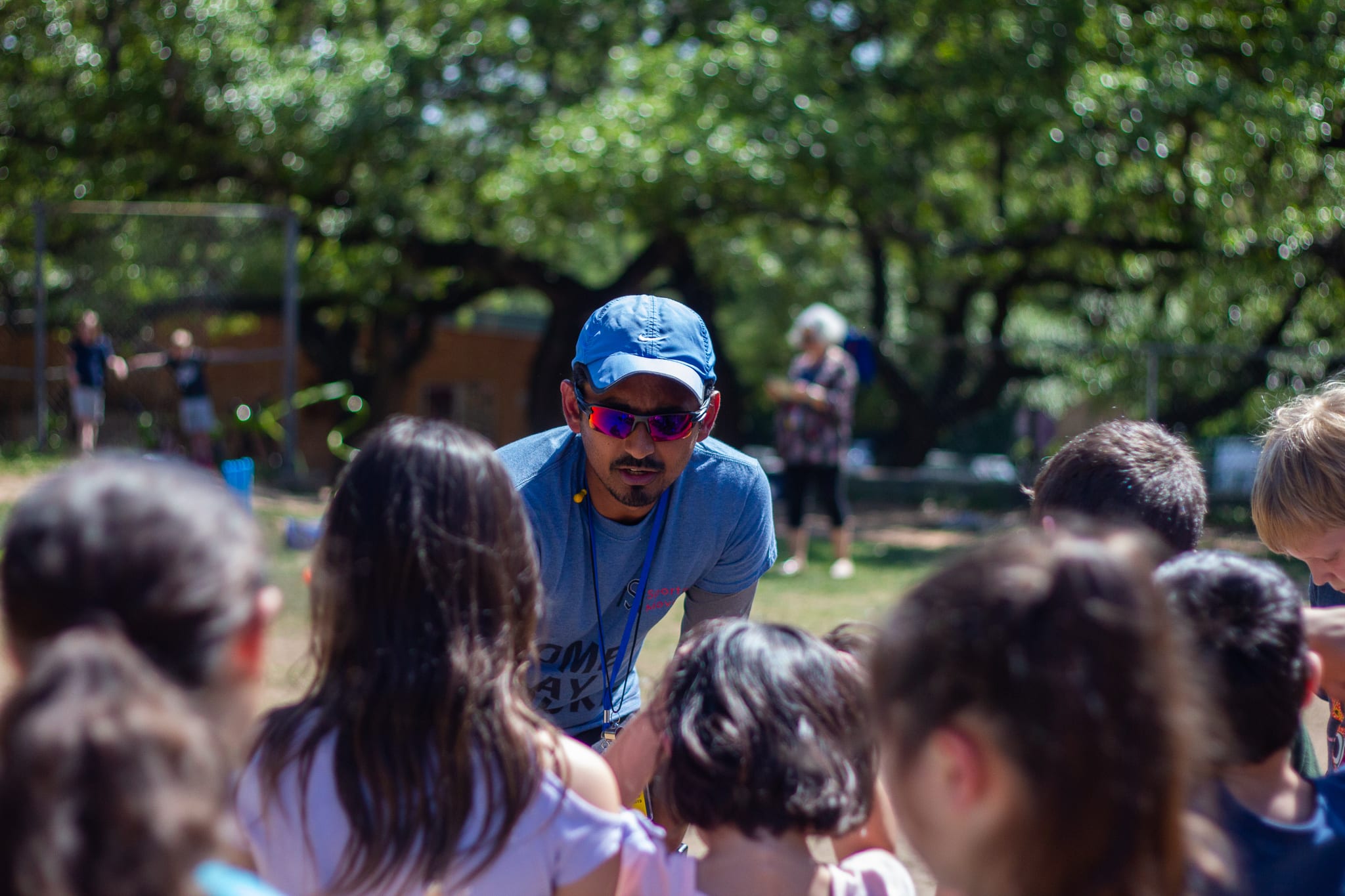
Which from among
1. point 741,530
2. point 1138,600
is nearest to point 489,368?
point 741,530

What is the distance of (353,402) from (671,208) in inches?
214

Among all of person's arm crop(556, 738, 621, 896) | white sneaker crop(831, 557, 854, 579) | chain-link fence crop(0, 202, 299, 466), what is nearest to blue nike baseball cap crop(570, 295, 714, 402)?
person's arm crop(556, 738, 621, 896)

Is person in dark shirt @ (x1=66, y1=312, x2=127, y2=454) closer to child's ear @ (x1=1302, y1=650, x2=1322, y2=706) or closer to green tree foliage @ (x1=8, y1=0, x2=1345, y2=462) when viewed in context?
green tree foliage @ (x1=8, y1=0, x2=1345, y2=462)

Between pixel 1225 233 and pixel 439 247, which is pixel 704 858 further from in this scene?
pixel 439 247

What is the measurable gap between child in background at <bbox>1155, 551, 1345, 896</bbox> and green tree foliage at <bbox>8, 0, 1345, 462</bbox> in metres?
9.04

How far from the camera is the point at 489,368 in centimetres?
2448

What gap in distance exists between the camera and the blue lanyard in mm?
2639

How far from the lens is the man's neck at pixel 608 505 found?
8.73 feet

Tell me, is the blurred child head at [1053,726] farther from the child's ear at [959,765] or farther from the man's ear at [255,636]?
the man's ear at [255,636]

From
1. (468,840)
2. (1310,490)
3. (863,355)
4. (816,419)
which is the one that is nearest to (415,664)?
(468,840)

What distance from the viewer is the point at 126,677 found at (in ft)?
3.74

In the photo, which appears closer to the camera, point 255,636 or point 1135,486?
point 255,636

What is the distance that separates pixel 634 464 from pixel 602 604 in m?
0.34

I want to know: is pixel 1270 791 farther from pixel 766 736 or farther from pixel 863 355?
pixel 863 355
